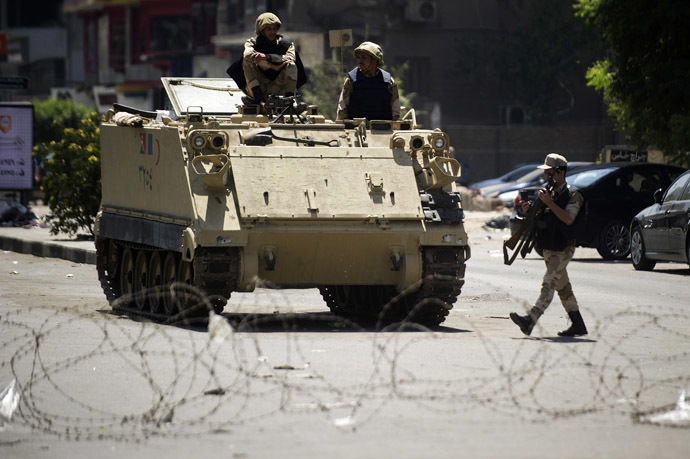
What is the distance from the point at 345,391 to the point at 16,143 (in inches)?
922

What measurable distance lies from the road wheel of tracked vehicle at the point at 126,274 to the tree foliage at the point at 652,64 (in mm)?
12098

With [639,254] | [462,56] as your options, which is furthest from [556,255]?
[462,56]

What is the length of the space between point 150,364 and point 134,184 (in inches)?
199

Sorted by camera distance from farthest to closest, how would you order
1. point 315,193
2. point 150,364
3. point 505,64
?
point 505,64 < point 315,193 < point 150,364

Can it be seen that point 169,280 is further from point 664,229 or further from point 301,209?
point 664,229

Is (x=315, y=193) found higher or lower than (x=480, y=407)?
higher

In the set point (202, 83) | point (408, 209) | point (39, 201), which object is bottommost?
point (39, 201)

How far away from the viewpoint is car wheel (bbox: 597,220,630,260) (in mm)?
23375

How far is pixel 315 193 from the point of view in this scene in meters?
13.1

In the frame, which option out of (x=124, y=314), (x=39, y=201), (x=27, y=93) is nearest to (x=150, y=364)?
(x=124, y=314)

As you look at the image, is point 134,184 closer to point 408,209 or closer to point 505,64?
point 408,209

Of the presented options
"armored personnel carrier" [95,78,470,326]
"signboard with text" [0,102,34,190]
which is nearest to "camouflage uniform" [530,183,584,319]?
"armored personnel carrier" [95,78,470,326]

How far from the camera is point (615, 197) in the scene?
77.0 ft

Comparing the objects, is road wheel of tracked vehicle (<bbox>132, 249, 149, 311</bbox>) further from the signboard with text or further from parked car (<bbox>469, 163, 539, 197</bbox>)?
parked car (<bbox>469, 163, 539, 197</bbox>)
